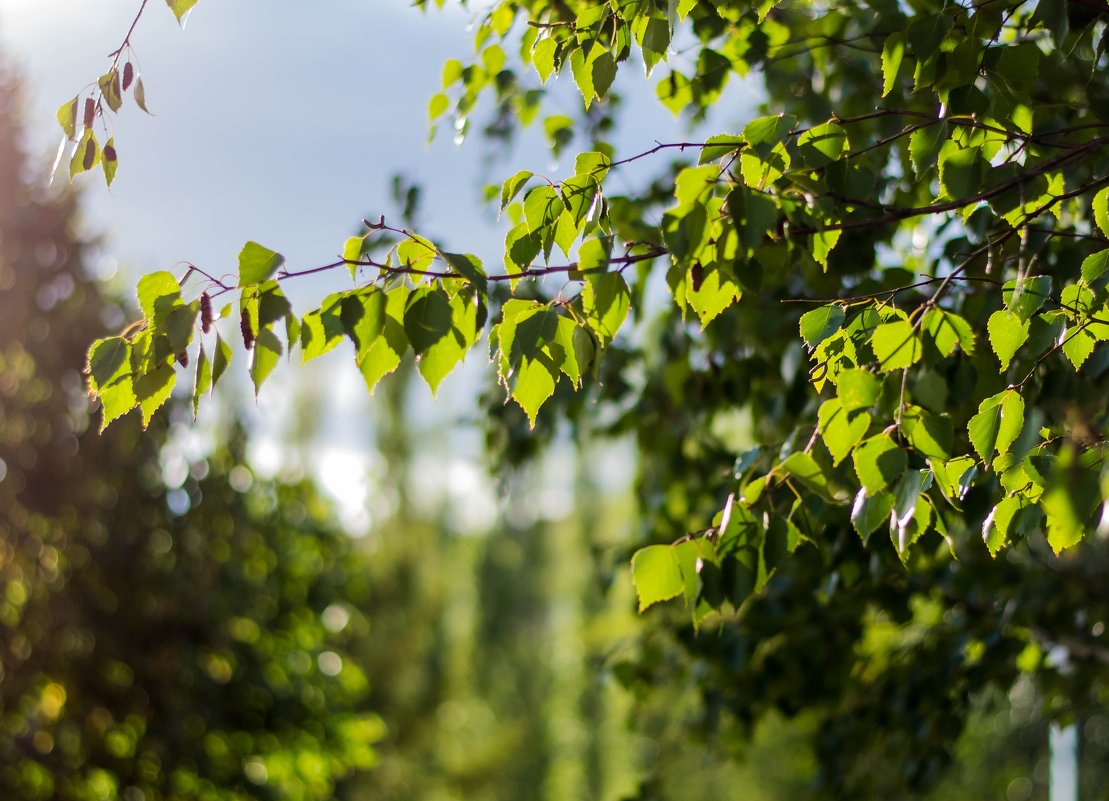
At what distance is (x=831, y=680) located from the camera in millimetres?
3363

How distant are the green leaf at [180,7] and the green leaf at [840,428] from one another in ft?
3.75

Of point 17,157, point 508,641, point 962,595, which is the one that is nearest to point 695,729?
point 962,595

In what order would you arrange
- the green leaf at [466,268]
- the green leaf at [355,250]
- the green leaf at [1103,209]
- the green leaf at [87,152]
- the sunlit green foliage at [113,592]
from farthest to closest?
the sunlit green foliage at [113,592] → the green leaf at [87,152] → the green leaf at [1103,209] → the green leaf at [355,250] → the green leaf at [466,268]

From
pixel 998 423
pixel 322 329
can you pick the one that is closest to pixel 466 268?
pixel 322 329

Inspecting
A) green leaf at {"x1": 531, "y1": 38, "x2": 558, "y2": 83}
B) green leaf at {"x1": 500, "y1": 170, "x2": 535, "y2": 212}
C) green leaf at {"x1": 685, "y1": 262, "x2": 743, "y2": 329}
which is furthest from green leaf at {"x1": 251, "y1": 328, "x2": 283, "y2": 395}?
green leaf at {"x1": 531, "y1": 38, "x2": 558, "y2": 83}

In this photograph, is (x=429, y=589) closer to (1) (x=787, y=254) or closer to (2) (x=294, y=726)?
(2) (x=294, y=726)

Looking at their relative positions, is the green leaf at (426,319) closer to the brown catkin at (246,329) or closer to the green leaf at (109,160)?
the brown catkin at (246,329)

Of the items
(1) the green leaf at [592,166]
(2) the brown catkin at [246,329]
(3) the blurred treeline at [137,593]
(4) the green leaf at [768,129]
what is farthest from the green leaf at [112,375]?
(3) the blurred treeline at [137,593]

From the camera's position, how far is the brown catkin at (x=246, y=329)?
145 centimetres

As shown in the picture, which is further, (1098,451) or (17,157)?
(17,157)

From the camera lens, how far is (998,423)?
5.28 feet

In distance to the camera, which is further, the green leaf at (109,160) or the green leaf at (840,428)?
the green leaf at (109,160)

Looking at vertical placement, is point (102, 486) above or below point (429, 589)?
below

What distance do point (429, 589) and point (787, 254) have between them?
60.4 feet
